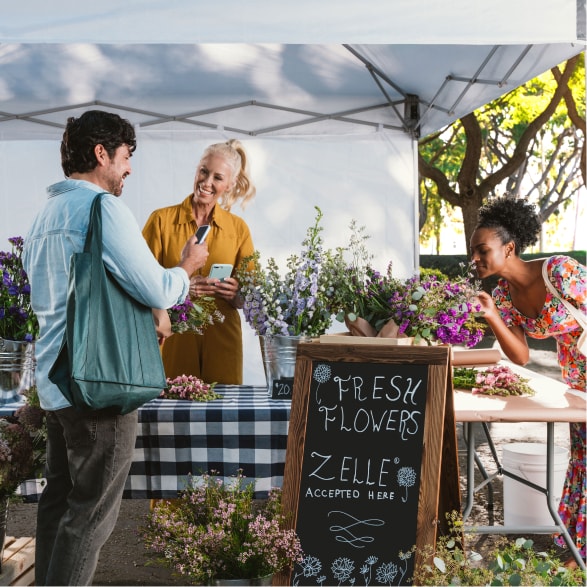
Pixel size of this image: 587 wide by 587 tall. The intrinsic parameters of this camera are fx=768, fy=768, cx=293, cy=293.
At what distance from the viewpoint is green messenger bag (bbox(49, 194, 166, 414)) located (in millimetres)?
2041

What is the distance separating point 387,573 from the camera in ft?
7.48

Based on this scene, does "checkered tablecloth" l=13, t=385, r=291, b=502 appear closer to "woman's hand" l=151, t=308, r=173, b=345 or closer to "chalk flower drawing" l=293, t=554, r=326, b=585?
"woman's hand" l=151, t=308, r=173, b=345

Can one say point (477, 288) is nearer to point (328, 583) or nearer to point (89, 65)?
point (328, 583)

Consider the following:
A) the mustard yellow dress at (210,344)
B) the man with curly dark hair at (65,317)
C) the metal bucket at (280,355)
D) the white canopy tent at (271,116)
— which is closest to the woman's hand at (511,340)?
the metal bucket at (280,355)

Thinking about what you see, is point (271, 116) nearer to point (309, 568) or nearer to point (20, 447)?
point (20, 447)

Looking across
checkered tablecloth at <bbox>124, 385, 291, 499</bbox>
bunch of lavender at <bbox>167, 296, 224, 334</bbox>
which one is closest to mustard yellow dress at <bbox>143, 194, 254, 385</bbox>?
bunch of lavender at <bbox>167, 296, 224, 334</bbox>

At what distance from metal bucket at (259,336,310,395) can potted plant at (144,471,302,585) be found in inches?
18.7

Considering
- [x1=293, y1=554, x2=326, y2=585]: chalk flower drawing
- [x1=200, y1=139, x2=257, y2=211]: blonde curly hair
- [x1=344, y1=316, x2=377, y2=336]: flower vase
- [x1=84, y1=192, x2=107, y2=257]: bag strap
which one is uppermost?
[x1=200, y1=139, x2=257, y2=211]: blonde curly hair

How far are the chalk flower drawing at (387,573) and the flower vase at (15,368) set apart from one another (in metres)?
1.47

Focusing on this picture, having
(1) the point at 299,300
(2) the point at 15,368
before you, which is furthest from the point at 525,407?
(2) the point at 15,368

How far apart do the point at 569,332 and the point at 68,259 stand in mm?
2232

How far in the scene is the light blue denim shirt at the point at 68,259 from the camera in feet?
6.92

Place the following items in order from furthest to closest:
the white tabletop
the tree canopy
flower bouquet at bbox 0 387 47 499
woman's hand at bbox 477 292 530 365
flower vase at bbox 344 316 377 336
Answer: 1. the tree canopy
2. woman's hand at bbox 477 292 530 365
3. the white tabletop
4. flower vase at bbox 344 316 377 336
5. flower bouquet at bbox 0 387 47 499

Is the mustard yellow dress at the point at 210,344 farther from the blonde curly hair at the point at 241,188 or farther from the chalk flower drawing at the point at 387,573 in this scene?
the chalk flower drawing at the point at 387,573
